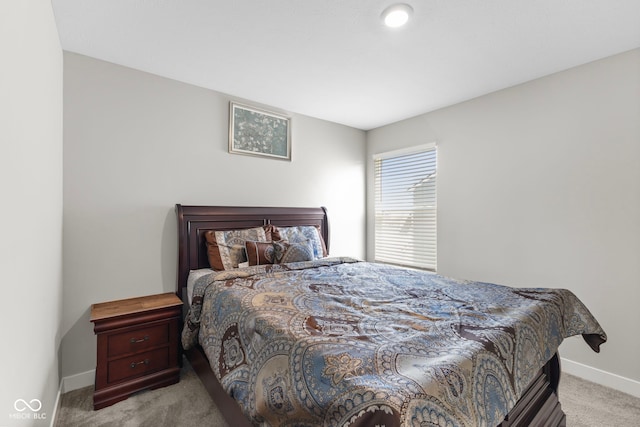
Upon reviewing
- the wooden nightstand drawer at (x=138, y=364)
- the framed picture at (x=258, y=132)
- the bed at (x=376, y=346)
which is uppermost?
the framed picture at (x=258, y=132)

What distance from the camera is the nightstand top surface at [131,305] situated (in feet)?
6.53

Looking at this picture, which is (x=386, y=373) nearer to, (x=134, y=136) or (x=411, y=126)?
(x=134, y=136)

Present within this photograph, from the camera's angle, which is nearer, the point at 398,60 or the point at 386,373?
the point at 386,373

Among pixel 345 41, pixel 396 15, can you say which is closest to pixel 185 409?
pixel 345 41

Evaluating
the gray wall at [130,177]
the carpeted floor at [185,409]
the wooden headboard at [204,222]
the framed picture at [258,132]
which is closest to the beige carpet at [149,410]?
the carpeted floor at [185,409]

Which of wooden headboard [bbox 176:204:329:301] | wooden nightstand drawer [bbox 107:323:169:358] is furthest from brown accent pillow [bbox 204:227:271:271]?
wooden nightstand drawer [bbox 107:323:169:358]

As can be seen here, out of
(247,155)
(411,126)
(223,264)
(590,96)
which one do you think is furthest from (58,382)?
(590,96)

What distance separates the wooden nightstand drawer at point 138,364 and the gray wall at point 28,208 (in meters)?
0.31

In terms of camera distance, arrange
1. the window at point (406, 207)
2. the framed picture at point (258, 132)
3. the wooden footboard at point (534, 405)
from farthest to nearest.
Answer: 1. the window at point (406, 207)
2. the framed picture at point (258, 132)
3. the wooden footboard at point (534, 405)

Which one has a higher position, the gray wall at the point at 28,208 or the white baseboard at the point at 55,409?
the gray wall at the point at 28,208

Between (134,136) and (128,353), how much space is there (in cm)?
167

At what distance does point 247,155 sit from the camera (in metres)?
3.04

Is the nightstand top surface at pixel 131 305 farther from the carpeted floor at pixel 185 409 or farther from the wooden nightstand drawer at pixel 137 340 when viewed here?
the carpeted floor at pixel 185 409

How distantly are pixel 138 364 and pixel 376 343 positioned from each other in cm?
188
